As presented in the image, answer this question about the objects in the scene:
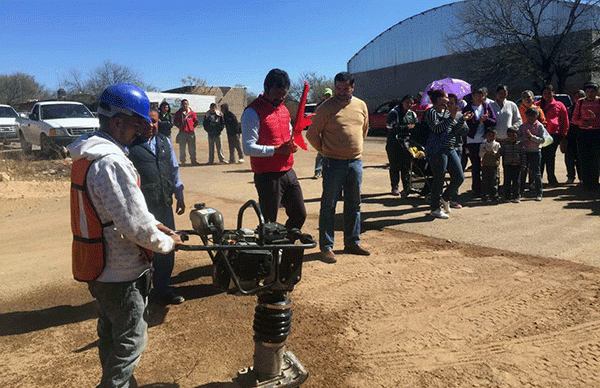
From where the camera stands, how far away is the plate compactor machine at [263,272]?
2689mm

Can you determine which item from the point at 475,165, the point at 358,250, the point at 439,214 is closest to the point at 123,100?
the point at 358,250

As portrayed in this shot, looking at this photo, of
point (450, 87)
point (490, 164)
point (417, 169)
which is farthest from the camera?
point (450, 87)

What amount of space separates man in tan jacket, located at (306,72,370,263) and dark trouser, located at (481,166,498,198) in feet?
12.0

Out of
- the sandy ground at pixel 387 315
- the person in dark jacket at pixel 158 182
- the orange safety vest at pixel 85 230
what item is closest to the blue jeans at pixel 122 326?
the orange safety vest at pixel 85 230

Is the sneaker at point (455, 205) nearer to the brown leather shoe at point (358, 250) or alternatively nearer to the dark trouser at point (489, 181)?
the dark trouser at point (489, 181)

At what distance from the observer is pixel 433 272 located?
206 inches

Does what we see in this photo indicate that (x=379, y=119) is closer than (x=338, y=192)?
No

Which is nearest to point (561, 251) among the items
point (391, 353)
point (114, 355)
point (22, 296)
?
point (391, 353)

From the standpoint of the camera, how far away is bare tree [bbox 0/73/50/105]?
63094mm

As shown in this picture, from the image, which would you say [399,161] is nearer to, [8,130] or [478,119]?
[478,119]

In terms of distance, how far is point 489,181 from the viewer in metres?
8.59

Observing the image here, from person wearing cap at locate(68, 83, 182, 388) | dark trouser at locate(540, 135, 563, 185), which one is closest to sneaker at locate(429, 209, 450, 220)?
dark trouser at locate(540, 135, 563, 185)

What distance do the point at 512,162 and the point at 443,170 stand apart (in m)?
1.84

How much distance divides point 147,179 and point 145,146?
0.95 feet
